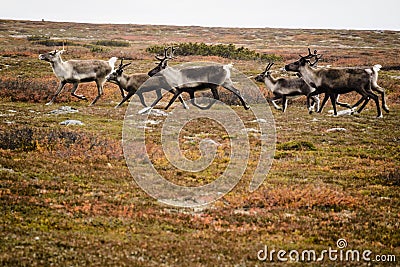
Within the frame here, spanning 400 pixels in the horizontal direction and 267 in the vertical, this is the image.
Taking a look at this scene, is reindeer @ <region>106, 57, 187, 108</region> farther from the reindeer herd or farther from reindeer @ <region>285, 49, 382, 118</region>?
reindeer @ <region>285, 49, 382, 118</region>

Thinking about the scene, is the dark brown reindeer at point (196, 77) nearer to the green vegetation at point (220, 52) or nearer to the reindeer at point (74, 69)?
the reindeer at point (74, 69)

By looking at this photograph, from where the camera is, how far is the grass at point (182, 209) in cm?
830

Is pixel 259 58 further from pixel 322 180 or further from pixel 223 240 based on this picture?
pixel 223 240

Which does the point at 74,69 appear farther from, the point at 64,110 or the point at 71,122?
the point at 71,122

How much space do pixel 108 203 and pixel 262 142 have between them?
A: 8478 millimetres

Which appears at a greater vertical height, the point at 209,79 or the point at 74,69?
the point at 74,69

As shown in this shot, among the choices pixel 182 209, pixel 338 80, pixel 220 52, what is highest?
pixel 220 52

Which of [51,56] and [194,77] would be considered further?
[51,56]

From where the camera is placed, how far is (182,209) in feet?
35.4

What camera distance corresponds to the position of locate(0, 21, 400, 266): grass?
8.30 meters

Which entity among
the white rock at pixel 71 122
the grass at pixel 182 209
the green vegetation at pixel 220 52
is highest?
the green vegetation at pixel 220 52

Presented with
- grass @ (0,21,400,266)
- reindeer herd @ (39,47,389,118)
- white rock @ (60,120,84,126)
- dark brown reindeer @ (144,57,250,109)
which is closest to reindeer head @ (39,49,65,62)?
reindeer herd @ (39,47,389,118)

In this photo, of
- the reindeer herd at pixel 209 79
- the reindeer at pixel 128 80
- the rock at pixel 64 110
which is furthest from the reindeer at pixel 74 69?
the rock at pixel 64 110

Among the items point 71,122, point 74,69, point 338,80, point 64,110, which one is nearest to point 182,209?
point 71,122
